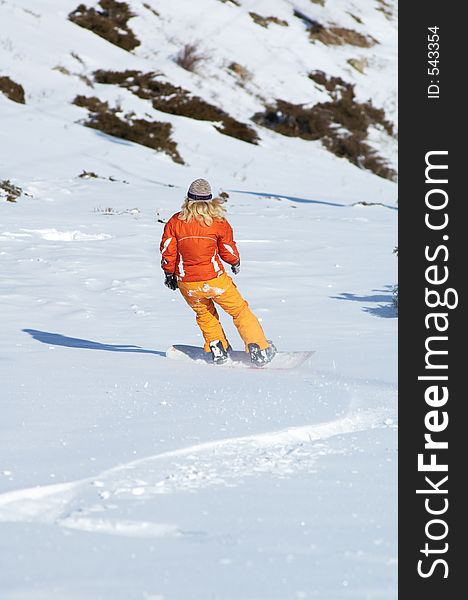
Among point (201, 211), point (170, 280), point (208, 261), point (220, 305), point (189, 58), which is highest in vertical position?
point (189, 58)

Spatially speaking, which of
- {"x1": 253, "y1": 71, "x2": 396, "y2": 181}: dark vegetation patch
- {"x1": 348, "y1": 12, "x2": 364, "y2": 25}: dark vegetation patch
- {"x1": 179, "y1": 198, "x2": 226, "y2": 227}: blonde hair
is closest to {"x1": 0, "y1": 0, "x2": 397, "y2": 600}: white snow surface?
{"x1": 179, "y1": 198, "x2": 226, "y2": 227}: blonde hair

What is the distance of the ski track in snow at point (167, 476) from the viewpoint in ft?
9.89

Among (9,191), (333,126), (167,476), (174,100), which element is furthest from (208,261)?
(333,126)

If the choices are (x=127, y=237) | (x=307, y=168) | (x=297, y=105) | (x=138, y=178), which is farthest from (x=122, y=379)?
(x=297, y=105)

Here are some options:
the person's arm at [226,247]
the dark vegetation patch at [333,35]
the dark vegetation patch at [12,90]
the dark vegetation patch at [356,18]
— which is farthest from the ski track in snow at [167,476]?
the dark vegetation patch at [356,18]

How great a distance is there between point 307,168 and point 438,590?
66.7ft

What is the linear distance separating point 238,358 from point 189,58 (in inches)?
857

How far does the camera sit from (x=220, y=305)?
6.36m

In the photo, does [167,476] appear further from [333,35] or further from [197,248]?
[333,35]

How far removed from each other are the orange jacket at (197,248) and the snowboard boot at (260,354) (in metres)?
0.53

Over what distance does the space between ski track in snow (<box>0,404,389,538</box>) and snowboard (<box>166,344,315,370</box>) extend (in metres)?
1.81

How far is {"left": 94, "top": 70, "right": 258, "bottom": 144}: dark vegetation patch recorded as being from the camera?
930 inches

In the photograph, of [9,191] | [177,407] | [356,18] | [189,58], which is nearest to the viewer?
[177,407]

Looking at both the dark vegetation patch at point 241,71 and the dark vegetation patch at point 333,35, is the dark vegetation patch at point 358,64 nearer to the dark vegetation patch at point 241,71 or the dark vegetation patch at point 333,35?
A: the dark vegetation patch at point 333,35
